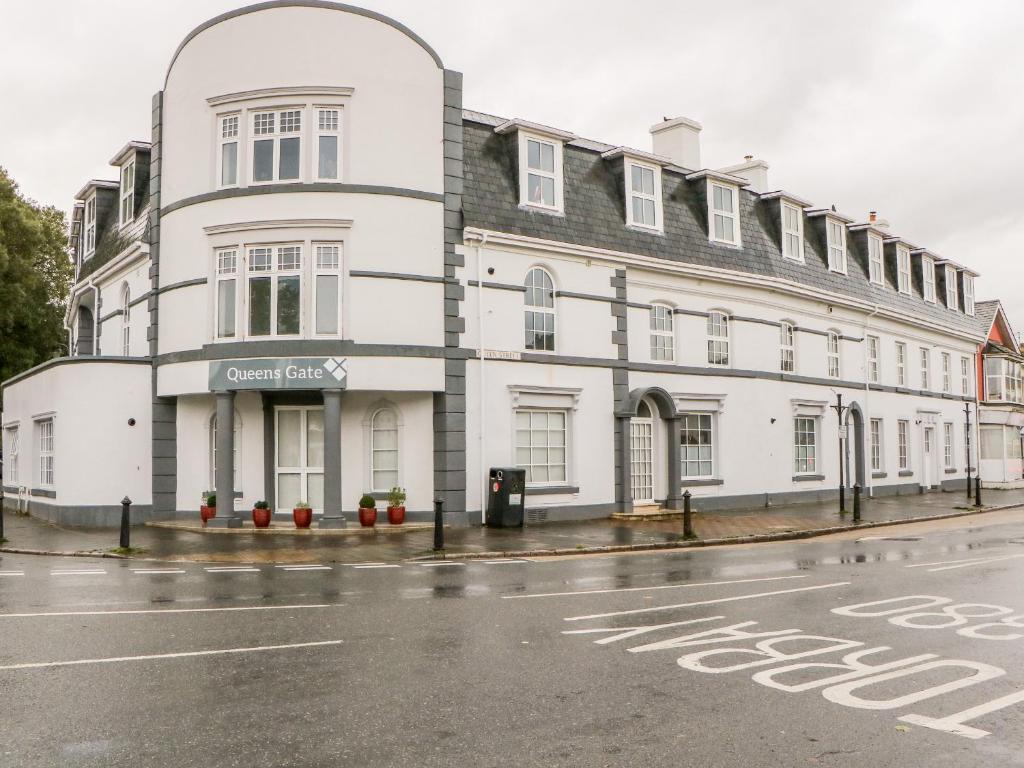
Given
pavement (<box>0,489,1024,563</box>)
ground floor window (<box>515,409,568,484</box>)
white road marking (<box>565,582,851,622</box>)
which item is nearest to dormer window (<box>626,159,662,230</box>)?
ground floor window (<box>515,409,568,484</box>)

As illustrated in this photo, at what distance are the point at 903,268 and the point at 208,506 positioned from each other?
27.7 m

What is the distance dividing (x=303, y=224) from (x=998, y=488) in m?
32.0

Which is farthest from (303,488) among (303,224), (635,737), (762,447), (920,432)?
(920,432)

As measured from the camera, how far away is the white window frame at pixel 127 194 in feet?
81.5

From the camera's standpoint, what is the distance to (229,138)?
800 inches

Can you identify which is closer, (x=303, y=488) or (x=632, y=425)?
(x=303, y=488)

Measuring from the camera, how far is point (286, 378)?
749 inches

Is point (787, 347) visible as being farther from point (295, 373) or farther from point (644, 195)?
point (295, 373)

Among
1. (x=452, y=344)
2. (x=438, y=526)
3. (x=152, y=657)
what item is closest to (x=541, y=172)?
(x=452, y=344)

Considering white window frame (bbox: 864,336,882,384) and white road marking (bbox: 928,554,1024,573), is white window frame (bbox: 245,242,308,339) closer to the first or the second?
white road marking (bbox: 928,554,1024,573)

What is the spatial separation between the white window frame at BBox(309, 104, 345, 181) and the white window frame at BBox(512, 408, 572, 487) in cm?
684

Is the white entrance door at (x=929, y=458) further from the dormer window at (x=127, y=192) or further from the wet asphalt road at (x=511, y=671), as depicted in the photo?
the dormer window at (x=127, y=192)

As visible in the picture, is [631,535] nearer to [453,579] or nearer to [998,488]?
[453,579]

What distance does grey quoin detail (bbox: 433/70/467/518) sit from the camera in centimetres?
2002
